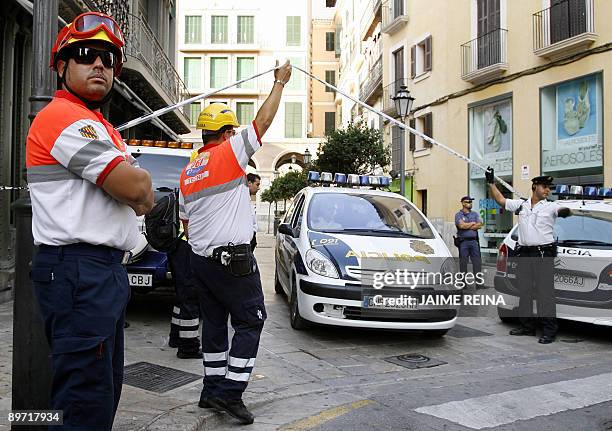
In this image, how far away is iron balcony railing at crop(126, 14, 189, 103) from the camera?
13.6 metres

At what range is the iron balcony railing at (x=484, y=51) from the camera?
17.4 meters

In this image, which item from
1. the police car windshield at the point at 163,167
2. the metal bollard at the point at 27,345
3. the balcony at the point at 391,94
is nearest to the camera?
the metal bollard at the point at 27,345

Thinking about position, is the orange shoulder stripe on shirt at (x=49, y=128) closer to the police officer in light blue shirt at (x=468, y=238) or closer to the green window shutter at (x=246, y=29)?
the police officer in light blue shirt at (x=468, y=238)

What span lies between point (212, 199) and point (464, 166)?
673 inches

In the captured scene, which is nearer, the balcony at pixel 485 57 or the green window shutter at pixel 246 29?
the balcony at pixel 485 57

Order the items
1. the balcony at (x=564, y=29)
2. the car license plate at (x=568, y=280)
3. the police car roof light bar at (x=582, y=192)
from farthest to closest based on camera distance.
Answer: the balcony at (x=564, y=29), the police car roof light bar at (x=582, y=192), the car license plate at (x=568, y=280)

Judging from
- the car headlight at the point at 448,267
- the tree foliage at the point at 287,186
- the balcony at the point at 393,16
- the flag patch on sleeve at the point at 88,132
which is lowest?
the car headlight at the point at 448,267

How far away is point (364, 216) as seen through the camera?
7.21 metres

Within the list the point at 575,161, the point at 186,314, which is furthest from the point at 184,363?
the point at 575,161

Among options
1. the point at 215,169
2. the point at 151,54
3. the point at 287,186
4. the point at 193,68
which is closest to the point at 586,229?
the point at 215,169

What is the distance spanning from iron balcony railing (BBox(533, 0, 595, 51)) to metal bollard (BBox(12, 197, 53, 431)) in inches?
579

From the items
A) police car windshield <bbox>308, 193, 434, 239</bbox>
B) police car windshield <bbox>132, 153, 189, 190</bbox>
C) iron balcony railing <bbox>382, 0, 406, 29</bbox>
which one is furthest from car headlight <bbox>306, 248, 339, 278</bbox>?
iron balcony railing <bbox>382, 0, 406, 29</bbox>

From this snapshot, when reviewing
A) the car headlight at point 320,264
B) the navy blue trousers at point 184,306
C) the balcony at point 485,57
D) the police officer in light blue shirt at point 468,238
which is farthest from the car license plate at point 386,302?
the balcony at point 485,57

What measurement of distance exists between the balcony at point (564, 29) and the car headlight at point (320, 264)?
36.9 ft
